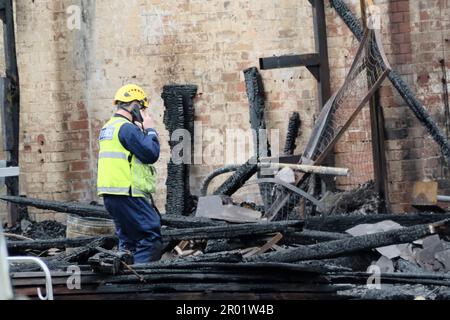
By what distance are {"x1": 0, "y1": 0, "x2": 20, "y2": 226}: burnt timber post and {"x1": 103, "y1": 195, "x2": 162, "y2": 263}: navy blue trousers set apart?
4851 mm

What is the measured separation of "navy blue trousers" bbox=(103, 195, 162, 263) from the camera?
9.34m

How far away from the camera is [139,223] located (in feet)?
30.6

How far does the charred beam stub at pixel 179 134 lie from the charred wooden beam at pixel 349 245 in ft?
14.5

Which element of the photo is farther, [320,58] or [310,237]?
[320,58]

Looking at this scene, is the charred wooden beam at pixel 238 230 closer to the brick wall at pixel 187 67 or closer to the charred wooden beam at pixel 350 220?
the charred wooden beam at pixel 350 220

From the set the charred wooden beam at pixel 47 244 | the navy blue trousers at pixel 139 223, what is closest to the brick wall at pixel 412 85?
the charred wooden beam at pixel 47 244

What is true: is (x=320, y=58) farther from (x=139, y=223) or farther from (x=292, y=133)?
(x=139, y=223)

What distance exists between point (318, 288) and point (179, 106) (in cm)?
618

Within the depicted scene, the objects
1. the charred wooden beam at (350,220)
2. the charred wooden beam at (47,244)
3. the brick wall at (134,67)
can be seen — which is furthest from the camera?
the brick wall at (134,67)

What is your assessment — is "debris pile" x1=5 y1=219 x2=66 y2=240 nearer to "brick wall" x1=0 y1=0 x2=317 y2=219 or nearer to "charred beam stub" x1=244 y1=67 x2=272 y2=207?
"brick wall" x1=0 y1=0 x2=317 y2=219

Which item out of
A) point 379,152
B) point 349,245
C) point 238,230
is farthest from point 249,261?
point 379,152

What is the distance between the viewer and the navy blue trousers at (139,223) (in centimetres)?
934

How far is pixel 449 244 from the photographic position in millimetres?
10180

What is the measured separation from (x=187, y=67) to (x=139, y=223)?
5.08 meters
